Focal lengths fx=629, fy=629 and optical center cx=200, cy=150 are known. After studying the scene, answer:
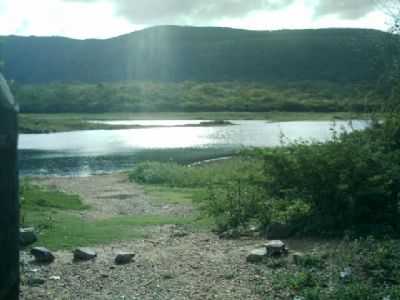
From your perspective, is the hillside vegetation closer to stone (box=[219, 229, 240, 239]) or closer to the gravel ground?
stone (box=[219, 229, 240, 239])

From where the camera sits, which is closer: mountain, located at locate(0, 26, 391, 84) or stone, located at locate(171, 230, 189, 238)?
stone, located at locate(171, 230, 189, 238)

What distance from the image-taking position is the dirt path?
1809 cm

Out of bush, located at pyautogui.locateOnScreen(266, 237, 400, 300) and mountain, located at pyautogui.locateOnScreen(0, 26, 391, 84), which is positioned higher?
mountain, located at pyautogui.locateOnScreen(0, 26, 391, 84)

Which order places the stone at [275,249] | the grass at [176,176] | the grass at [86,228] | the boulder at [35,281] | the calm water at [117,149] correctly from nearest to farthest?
the boulder at [35,281], the stone at [275,249], the grass at [86,228], the grass at [176,176], the calm water at [117,149]

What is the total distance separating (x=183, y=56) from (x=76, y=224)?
154667 mm

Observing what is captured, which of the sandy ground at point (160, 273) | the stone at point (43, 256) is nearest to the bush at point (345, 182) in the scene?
the sandy ground at point (160, 273)

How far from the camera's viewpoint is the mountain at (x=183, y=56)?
150750mm

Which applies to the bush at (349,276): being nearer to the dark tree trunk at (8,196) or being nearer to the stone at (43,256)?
the stone at (43,256)

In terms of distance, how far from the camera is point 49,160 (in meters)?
47.4

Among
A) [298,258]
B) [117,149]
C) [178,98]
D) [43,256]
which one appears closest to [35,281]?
[43,256]

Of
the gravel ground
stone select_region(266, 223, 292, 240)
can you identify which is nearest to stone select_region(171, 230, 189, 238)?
the gravel ground

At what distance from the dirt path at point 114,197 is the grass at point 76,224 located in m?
0.80

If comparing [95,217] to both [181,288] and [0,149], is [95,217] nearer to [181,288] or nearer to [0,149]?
[181,288]

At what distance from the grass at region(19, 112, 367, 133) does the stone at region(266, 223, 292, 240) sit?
6466 centimetres
